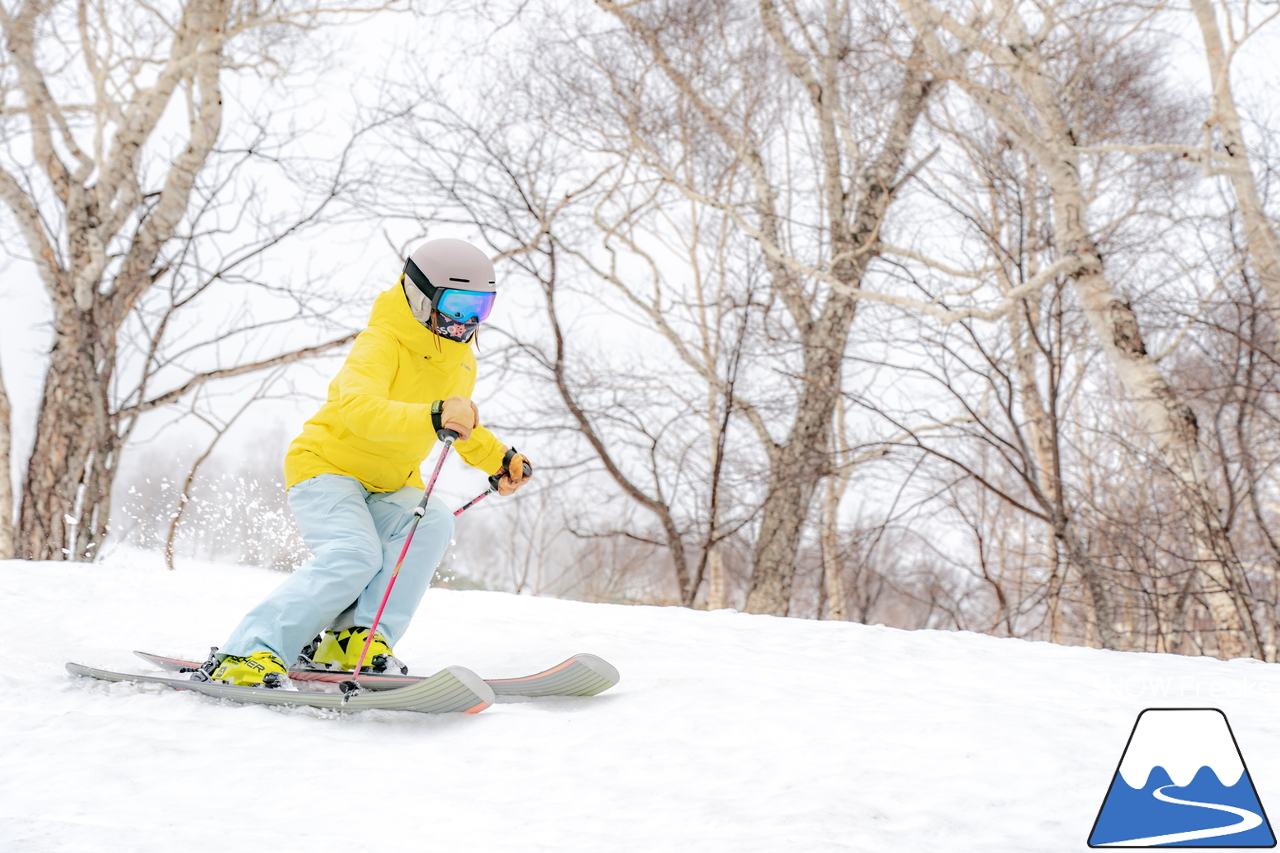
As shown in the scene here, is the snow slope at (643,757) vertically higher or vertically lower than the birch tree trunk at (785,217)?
lower

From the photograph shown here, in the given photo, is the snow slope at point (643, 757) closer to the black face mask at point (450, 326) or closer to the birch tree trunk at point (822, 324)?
the black face mask at point (450, 326)

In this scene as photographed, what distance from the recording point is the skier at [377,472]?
2.21 metres

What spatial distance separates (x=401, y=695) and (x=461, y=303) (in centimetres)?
110

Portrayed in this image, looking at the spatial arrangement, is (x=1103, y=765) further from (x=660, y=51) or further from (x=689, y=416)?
(x=689, y=416)

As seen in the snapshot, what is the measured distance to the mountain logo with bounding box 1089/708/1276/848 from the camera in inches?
51.1

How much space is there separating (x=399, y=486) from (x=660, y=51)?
5.27 metres

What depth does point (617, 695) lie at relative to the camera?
2.19 metres

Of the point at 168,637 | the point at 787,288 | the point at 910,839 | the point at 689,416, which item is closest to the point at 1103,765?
the point at 910,839

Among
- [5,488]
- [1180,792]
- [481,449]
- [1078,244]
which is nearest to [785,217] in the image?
[1078,244]

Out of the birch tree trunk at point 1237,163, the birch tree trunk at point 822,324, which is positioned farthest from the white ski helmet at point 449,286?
the birch tree trunk at point 1237,163

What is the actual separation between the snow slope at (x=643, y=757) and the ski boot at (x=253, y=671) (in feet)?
0.33

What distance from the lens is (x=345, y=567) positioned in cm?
225

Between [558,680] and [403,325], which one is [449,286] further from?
[558,680]

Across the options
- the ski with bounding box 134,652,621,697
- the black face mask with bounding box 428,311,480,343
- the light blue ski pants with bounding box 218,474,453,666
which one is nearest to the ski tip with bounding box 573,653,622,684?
the ski with bounding box 134,652,621,697
